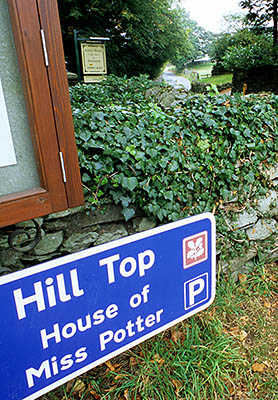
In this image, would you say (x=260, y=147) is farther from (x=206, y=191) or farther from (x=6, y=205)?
(x=6, y=205)

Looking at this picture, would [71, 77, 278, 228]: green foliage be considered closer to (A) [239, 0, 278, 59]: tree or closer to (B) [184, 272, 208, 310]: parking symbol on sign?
(B) [184, 272, 208, 310]: parking symbol on sign

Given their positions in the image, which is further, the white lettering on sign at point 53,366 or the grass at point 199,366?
the grass at point 199,366

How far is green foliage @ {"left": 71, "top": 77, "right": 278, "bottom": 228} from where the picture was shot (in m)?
1.85

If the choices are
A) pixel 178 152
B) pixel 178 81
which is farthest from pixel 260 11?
pixel 178 152

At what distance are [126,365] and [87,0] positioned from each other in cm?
1297

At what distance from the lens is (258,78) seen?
440 inches

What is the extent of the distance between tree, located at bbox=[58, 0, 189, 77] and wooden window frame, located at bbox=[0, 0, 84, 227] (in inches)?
461

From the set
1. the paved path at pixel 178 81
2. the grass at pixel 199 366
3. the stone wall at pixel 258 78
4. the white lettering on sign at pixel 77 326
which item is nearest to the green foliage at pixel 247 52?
the stone wall at pixel 258 78

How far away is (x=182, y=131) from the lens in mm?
2236

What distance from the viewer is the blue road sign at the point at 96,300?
28.6 inches

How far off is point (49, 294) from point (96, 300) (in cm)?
14

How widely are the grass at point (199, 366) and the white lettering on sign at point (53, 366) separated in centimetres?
102

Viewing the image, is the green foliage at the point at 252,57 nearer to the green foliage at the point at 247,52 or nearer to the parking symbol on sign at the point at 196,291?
the green foliage at the point at 247,52

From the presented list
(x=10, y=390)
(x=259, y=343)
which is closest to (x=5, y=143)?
(x=10, y=390)
